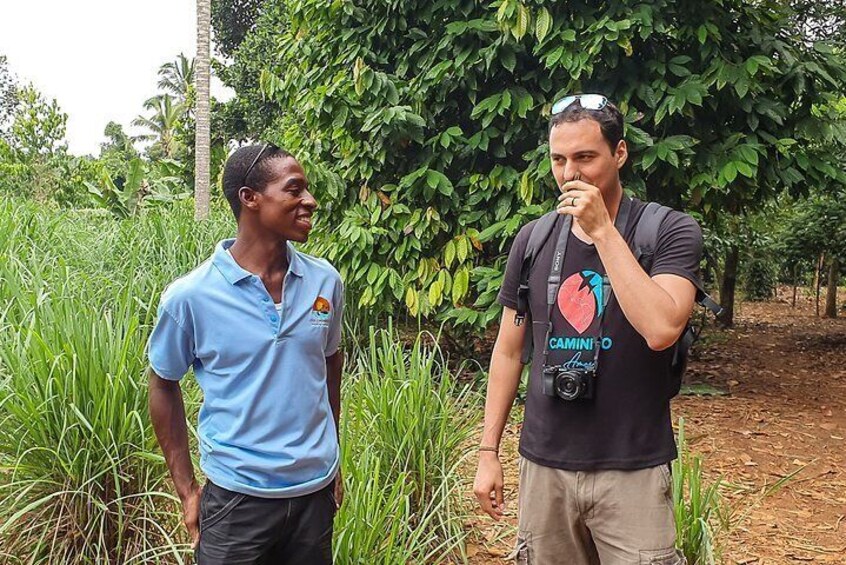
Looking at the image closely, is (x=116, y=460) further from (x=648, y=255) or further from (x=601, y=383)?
(x=648, y=255)

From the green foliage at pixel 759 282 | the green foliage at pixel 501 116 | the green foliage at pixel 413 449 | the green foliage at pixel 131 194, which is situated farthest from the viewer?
the green foliage at pixel 759 282

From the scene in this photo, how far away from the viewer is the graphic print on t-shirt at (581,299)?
1.85m

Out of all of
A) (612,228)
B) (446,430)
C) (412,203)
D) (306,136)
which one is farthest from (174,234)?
(612,228)

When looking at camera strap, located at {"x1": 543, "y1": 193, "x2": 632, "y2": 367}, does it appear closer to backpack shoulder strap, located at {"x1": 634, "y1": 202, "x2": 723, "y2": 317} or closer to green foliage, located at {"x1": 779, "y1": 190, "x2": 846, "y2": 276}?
backpack shoulder strap, located at {"x1": 634, "y1": 202, "x2": 723, "y2": 317}

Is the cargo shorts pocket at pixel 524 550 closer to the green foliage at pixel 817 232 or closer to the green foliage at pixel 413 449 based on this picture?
the green foliage at pixel 413 449

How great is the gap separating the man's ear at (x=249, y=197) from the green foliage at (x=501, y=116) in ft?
9.94

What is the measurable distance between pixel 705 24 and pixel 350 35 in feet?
7.92

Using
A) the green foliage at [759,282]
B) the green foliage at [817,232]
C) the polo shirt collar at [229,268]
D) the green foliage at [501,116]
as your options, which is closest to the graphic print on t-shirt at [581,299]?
the polo shirt collar at [229,268]

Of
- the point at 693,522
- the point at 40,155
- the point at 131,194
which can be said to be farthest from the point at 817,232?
the point at 40,155

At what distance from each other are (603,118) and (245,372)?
3.47 feet

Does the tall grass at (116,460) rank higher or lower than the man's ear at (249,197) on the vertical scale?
lower

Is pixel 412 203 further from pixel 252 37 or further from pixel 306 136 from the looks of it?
pixel 252 37

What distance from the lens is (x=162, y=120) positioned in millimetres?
30703

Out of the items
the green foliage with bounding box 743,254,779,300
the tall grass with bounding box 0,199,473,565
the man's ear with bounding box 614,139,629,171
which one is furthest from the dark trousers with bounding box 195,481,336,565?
the green foliage with bounding box 743,254,779,300
